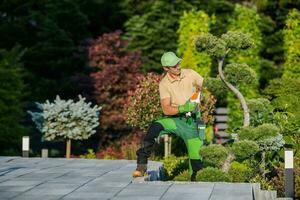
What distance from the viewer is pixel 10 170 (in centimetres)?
1378

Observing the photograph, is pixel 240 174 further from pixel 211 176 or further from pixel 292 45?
pixel 292 45

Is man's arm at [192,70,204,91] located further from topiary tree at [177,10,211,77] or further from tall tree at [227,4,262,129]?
tall tree at [227,4,262,129]

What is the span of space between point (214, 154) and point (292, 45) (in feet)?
43.5

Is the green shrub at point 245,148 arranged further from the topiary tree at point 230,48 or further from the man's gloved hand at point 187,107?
the man's gloved hand at point 187,107

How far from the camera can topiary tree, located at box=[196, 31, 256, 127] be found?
13.4 metres

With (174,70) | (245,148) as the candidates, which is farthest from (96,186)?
(245,148)

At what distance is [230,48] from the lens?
1355 centimetres

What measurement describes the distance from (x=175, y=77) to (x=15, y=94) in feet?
34.7

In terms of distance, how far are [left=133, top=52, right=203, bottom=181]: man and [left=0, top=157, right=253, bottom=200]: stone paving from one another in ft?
2.10

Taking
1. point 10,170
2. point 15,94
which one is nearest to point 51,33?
point 15,94

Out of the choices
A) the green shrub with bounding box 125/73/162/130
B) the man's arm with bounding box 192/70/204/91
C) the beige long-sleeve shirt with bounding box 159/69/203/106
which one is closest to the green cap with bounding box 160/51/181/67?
the beige long-sleeve shirt with bounding box 159/69/203/106

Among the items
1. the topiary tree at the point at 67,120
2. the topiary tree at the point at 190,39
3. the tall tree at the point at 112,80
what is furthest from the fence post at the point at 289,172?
the topiary tree at the point at 190,39

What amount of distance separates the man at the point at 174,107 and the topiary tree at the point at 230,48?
3.93 ft

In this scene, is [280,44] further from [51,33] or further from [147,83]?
[147,83]
